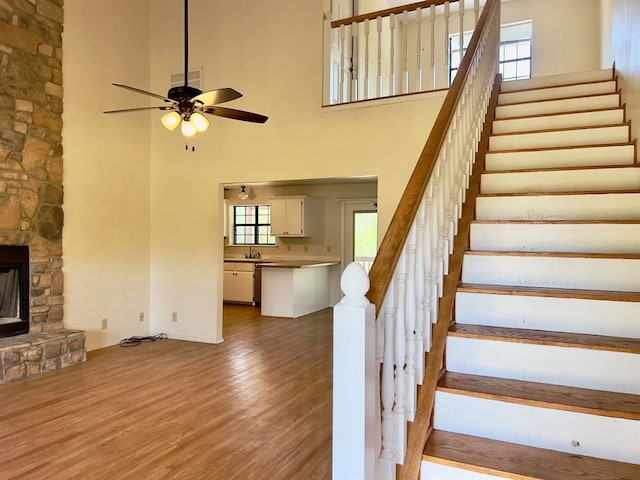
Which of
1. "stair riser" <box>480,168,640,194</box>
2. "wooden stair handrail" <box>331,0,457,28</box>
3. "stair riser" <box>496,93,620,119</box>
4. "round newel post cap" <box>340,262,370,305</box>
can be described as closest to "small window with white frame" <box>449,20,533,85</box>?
"wooden stair handrail" <box>331,0,457,28</box>

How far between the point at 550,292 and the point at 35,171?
15.5 ft

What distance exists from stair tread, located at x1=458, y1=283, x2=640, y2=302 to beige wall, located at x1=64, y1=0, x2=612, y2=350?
2.23m

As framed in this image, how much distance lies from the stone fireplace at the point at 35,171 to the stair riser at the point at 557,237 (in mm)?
4061

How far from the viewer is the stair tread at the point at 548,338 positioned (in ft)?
5.65

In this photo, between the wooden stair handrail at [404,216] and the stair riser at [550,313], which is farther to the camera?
the stair riser at [550,313]

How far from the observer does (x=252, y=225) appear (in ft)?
29.9

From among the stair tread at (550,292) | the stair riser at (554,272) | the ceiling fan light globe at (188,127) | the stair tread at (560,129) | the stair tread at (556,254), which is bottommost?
the stair tread at (550,292)

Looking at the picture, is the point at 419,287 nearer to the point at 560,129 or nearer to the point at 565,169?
the point at 565,169

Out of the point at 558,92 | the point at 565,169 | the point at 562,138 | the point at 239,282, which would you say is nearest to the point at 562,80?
the point at 558,92

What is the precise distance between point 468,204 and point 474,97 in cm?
79

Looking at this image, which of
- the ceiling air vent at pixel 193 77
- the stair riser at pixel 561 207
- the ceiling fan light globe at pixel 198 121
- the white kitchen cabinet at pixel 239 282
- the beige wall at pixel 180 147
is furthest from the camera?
the white kitchen cabinet at pixel 239 282

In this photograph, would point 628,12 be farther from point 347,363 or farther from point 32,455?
point 32,455

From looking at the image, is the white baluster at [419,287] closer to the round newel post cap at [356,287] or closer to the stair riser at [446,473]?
the stair riser at [446,473]

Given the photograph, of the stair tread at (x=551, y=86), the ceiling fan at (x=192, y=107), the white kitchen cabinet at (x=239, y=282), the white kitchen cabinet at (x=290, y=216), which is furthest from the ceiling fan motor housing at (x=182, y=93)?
the white kitchen cabinet at (x=239, y=282)
